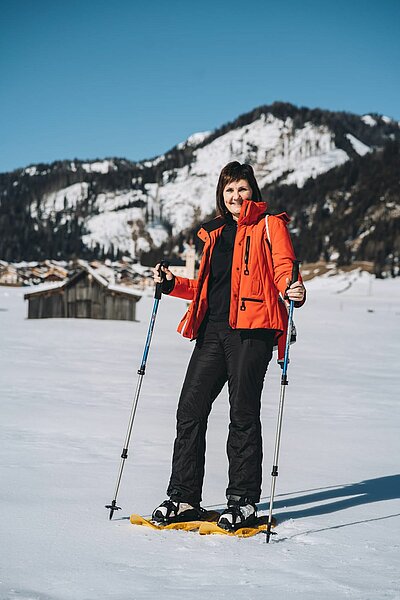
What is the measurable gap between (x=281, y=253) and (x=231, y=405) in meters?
0.88

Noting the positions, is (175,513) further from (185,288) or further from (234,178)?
(234,178)

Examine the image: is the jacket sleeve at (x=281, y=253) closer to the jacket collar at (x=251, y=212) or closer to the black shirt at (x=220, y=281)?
the jacket collar at (x=251, y=212)

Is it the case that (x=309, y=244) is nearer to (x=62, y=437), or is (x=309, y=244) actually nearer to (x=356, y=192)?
(x=356, y=192)

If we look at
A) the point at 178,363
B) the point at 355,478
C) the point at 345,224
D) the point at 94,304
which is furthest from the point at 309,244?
the point at 355,478

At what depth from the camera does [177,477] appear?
380 cm

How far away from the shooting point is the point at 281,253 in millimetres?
3738

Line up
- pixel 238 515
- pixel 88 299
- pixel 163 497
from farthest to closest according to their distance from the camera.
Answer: pixel 88 299
pixel 163 497
pixel 238 515

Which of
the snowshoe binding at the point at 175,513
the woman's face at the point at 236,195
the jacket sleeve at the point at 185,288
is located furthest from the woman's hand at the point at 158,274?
the snowshoe binding at the point at 175,513

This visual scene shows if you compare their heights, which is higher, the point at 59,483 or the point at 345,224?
the point at 345,224

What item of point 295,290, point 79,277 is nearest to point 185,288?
point 295,290

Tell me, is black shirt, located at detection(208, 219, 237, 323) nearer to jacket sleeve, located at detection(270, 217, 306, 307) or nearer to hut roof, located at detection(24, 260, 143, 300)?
jacket sleeve, located at detection(270, 217, 306, 307)

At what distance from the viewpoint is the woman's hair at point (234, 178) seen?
13.1ft

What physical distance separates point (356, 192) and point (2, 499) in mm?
169218

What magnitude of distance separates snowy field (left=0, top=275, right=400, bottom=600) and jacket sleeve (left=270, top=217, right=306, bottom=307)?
1.33m
